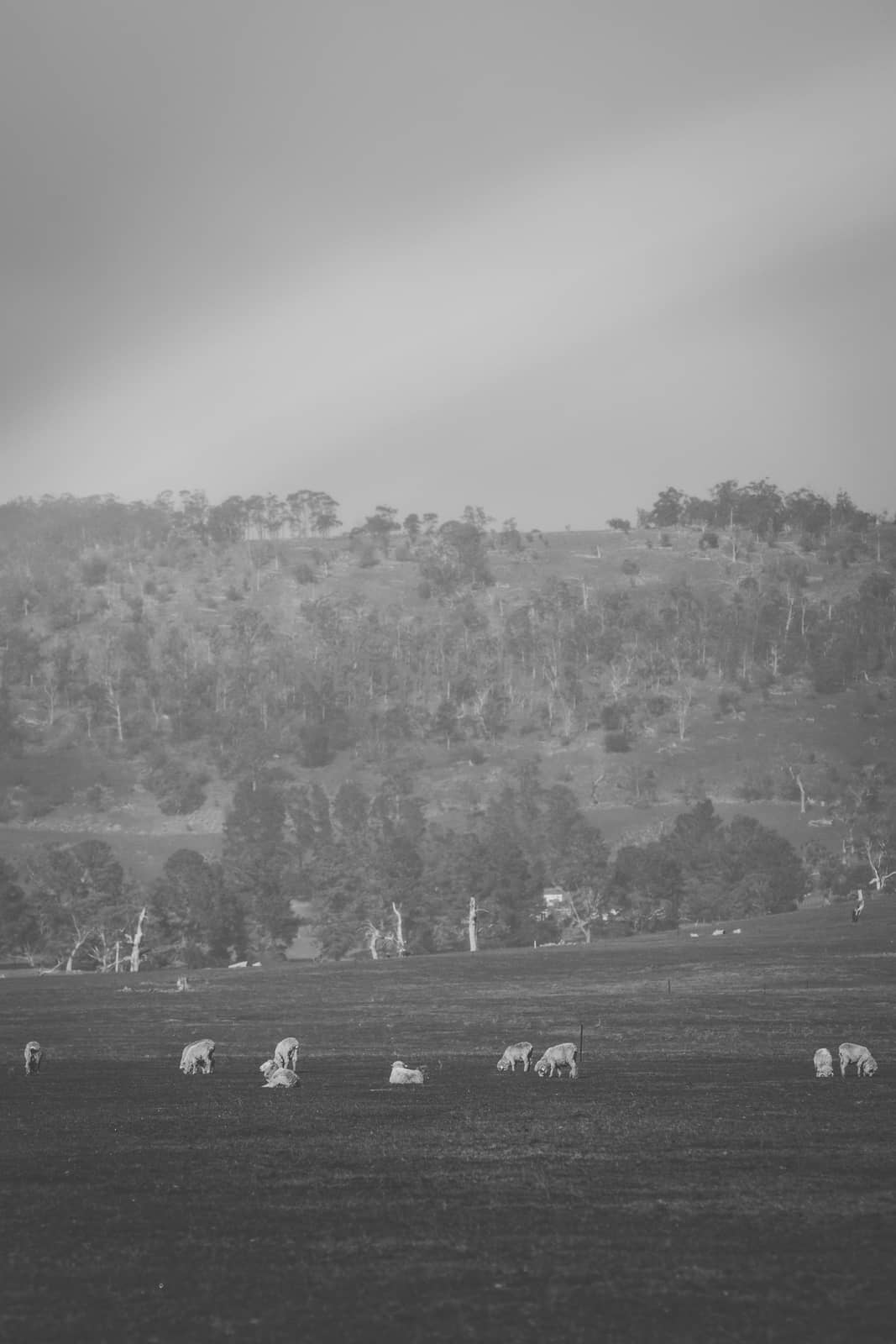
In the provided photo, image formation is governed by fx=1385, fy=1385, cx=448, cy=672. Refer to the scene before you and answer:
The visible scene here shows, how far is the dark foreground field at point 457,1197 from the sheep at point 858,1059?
45 centimetres

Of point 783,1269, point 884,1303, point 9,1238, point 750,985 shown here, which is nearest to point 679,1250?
point 783,1269

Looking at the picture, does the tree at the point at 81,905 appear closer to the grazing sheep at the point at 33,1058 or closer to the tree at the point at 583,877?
the tree at the point at 583,877

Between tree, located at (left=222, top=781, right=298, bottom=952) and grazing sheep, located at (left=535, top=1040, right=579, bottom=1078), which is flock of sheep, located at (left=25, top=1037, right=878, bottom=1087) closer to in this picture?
grazing sheep, located at (left=535, top=1040, right=579, bottom=1078)

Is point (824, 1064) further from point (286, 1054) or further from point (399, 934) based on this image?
point (399, 934)

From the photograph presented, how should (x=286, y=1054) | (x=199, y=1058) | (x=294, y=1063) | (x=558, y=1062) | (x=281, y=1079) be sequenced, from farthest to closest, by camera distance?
(x=199, y=1058) < (x=294, y=1063) < (x=286, y=1054) < (x=558, y=1062) < (x=281, y=1079)

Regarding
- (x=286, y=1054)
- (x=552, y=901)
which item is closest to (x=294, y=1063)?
(x=286, y=1054)

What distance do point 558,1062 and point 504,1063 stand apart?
2.86 m

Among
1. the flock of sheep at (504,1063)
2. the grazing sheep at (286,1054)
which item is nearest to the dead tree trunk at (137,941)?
the flock of sheep at (504,1063)

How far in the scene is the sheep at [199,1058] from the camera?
126 feet

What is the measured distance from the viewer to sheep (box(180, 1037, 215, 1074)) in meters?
38.4

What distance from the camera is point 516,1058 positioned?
38.3 metres

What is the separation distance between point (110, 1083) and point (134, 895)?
9663 cm

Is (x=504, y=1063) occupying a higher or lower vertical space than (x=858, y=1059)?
lower

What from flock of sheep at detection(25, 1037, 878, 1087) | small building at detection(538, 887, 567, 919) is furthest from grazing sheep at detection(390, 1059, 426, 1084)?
small building at detection(538, 887, 567, 919)
